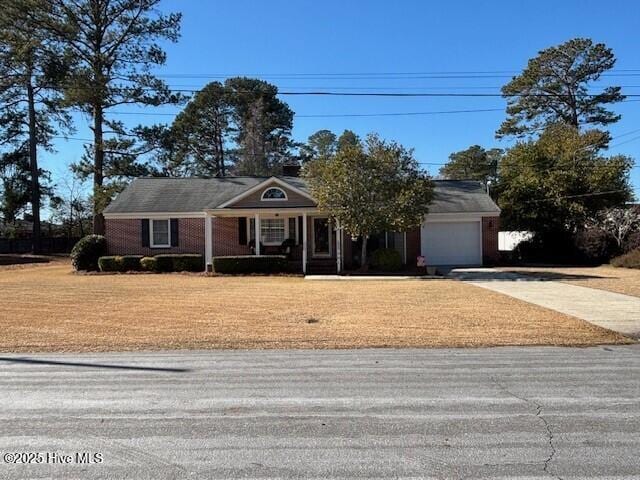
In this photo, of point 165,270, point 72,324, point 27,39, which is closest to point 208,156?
point 27,39

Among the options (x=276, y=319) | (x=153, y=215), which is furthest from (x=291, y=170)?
(x=276, y=319)

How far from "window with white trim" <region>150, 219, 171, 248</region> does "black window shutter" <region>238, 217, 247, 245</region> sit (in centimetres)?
340

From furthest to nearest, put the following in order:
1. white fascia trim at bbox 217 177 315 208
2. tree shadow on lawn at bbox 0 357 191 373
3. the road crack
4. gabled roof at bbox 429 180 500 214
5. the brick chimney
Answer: the brick chimney, gabled roof at bbox 429 180 500 214, white fascia trim at bbox 217 177 315 208, tree shadow on lawn at bbox 0 357 191 373, the road crack

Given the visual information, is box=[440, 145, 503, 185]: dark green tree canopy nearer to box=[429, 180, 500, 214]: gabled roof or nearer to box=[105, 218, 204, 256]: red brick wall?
box=[429, 180, 500, 214]: gabled roof

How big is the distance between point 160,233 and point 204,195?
2.94m

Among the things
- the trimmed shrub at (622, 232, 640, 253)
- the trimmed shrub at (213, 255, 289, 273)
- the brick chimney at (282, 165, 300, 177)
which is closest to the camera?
the trimmed shrub at (213, 255, 289, 273)

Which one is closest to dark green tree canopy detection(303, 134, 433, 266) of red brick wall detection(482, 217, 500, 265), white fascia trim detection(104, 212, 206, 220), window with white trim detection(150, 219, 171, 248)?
red brick wall detection(482, 217, 500, 265)

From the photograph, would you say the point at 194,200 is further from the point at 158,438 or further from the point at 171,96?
the point at 158,438

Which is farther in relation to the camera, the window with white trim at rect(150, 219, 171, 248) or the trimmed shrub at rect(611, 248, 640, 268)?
the window with white trim at rect(150, 219, 171, 248)

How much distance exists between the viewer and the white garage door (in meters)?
27.5

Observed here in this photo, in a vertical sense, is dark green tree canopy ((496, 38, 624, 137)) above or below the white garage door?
above

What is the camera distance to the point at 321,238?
27.2 m

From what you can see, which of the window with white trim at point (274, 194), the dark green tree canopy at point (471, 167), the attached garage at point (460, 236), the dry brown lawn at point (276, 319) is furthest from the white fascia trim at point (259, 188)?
the dark green tree canopy at point (471, 167)

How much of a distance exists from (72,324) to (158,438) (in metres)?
6.60
